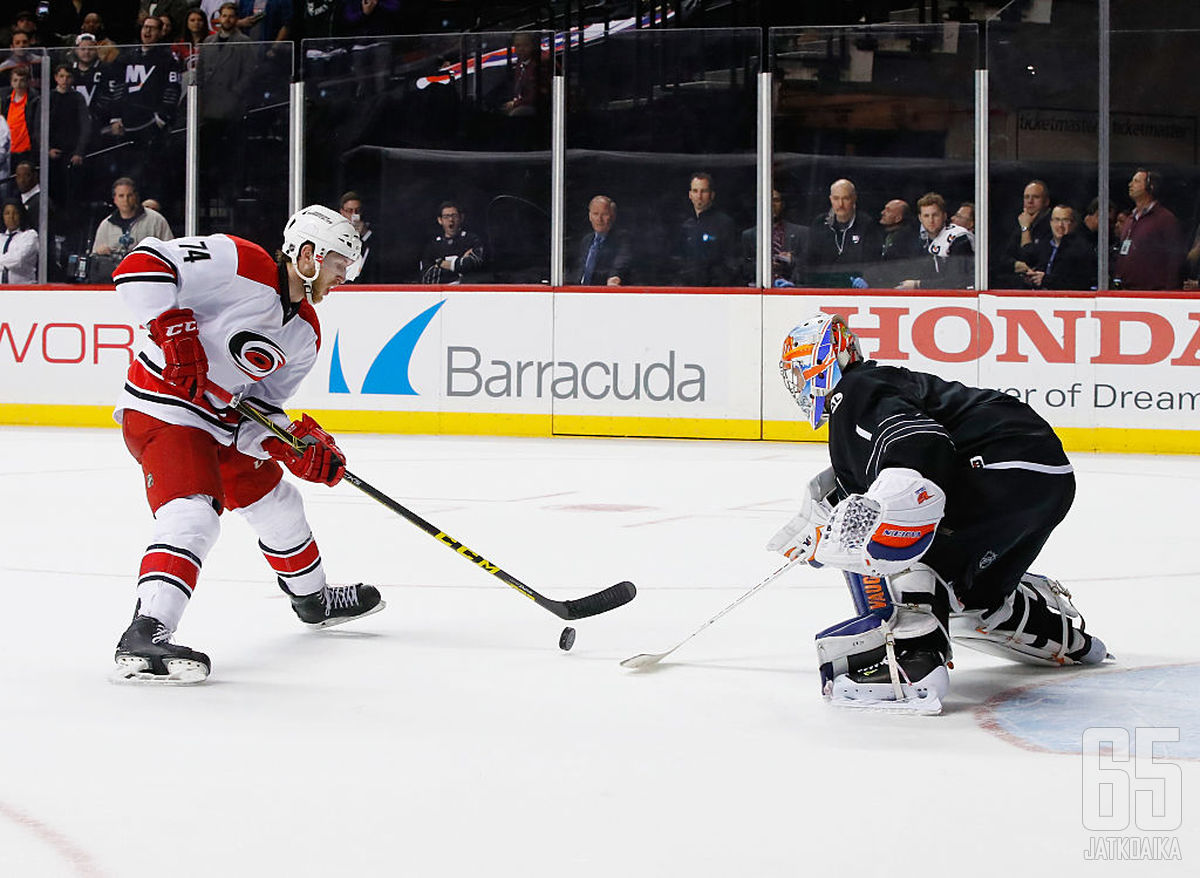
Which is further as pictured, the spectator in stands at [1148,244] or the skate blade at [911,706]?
the spectator in stands at [1148,244]

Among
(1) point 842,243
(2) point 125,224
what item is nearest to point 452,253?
(2) point 125,224

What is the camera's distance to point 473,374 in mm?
8898

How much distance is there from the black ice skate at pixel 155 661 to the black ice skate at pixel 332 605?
0.57 meters

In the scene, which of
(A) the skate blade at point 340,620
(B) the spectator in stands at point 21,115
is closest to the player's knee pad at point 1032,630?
(A) the skate blade at point 340,620

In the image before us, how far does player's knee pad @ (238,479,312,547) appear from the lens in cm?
340

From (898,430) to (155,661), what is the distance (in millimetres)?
1356

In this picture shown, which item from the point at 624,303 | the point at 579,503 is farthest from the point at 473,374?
the point at 579,503

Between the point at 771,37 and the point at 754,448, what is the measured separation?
2200 mm

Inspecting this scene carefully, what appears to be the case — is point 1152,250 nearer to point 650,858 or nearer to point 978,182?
point 978,182

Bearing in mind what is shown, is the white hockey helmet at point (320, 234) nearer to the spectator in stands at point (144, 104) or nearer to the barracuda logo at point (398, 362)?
the barracuda logo at point (398, 362)

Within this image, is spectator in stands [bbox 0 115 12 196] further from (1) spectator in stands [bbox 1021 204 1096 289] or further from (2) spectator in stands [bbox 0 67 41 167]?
(1) spectator in stands [bbox 1021 204 1096 289]

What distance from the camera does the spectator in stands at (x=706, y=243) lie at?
8734mm

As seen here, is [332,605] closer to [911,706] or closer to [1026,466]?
[911,706]

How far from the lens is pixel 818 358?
9.30ft
